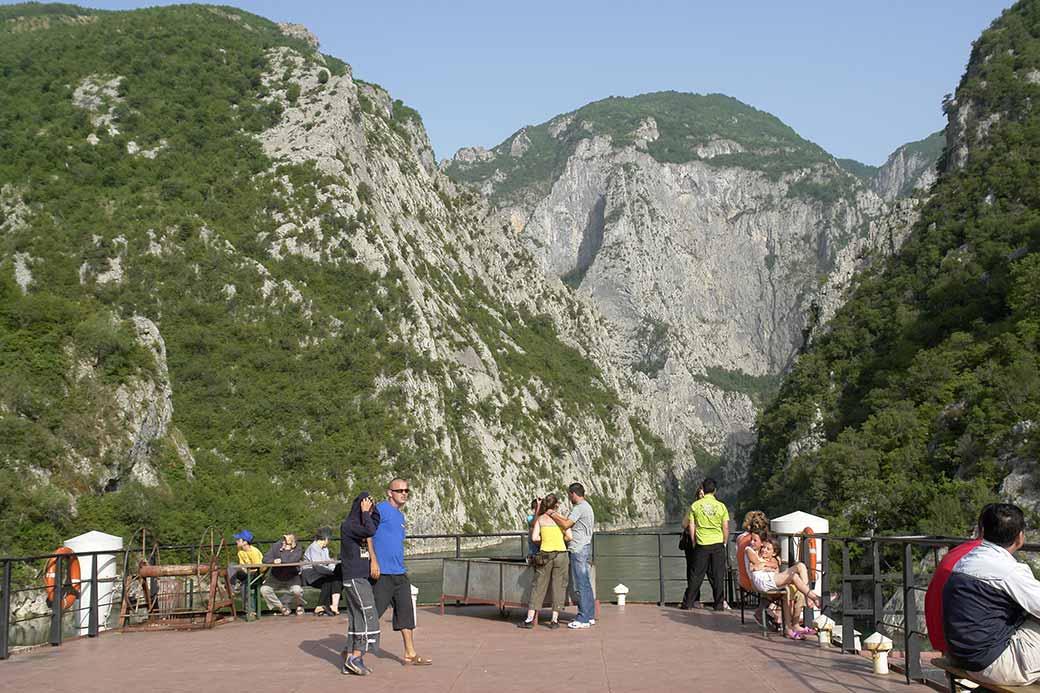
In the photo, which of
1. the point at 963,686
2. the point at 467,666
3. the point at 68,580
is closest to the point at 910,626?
the point at 963,686

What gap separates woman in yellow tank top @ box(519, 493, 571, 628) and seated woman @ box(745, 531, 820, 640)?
8.88 feet

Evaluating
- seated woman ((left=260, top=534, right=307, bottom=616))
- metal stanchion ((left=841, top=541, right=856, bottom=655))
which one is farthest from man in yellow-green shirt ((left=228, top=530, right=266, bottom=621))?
metal stanchion ((left=841, top=541, right=856, bottom=655))

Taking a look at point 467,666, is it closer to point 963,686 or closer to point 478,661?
point 478,661

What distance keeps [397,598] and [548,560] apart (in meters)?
3.35

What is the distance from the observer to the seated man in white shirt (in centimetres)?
692

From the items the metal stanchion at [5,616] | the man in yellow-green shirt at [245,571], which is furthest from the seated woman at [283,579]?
the metal stanchion at [5,616]

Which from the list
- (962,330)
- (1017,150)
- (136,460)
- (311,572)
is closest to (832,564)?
(962,330)

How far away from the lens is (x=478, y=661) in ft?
40.4

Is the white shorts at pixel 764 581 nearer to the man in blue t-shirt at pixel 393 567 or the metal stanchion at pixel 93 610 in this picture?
the man in blue t-shirt at pixel 393 567

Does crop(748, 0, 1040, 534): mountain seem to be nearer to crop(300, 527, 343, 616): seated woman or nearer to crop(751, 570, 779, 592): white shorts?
crop(751, 570, 779, 592): white shorts

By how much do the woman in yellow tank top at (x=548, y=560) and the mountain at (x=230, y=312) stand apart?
2934cm

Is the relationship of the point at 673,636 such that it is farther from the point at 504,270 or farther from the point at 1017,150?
the point at 504,270

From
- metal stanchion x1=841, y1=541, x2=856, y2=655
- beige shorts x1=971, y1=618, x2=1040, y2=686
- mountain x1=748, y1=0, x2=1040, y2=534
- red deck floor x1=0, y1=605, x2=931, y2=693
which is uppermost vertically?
mountain x1=748, y1=0, x2=1040, y2=534

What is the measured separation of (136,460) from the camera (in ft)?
161
